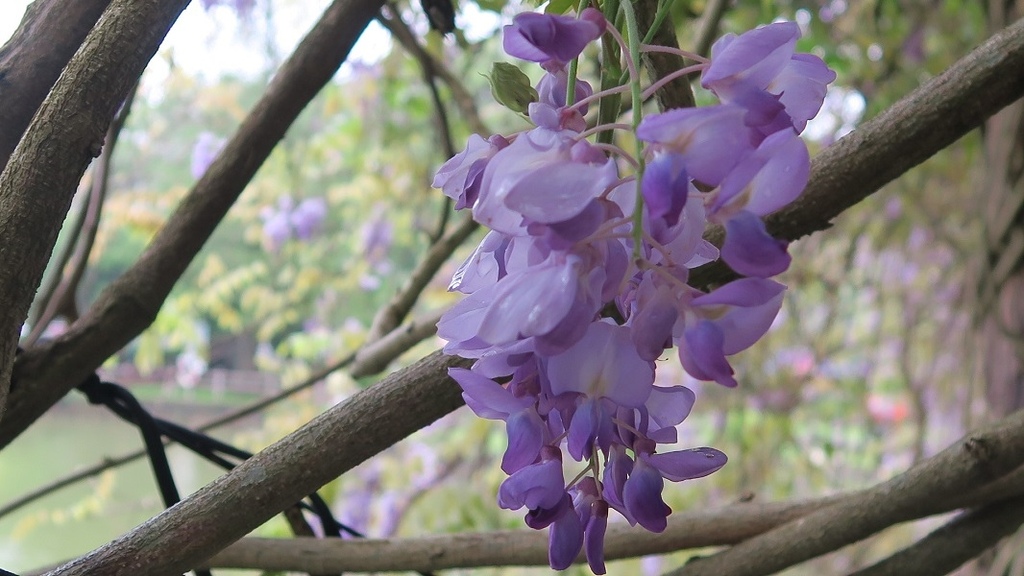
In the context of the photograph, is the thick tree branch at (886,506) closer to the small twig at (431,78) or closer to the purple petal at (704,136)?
the purple petal at (704,136)

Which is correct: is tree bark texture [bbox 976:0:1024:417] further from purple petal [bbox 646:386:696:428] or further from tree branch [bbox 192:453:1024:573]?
purple petal [bbox 646:386:696:428]

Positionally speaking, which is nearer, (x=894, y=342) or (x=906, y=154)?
(x=906, y=154)

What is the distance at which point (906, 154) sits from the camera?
0.31 m

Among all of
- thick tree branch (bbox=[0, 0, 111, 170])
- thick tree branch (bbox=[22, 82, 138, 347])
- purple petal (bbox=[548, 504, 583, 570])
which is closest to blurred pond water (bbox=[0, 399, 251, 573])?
thick tree branch (bbox=[22, 82, 138, 347])

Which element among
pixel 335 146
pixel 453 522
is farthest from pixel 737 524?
pixel 335 146

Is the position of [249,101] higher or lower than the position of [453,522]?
higher

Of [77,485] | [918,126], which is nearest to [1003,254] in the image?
[918,126]

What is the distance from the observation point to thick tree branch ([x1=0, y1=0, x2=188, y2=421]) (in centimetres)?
25

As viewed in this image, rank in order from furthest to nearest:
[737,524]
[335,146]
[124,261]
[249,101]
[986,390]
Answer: [124,261] < [249,101] < [335,146] < [986,390] < [737,524]

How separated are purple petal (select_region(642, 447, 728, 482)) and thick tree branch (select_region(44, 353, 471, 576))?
0.09 m

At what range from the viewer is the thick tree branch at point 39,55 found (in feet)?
1.06

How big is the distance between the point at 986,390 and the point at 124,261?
3.52 metres

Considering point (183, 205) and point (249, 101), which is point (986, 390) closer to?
point (183, 205)

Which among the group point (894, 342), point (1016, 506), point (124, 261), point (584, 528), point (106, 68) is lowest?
point (894, 342)
